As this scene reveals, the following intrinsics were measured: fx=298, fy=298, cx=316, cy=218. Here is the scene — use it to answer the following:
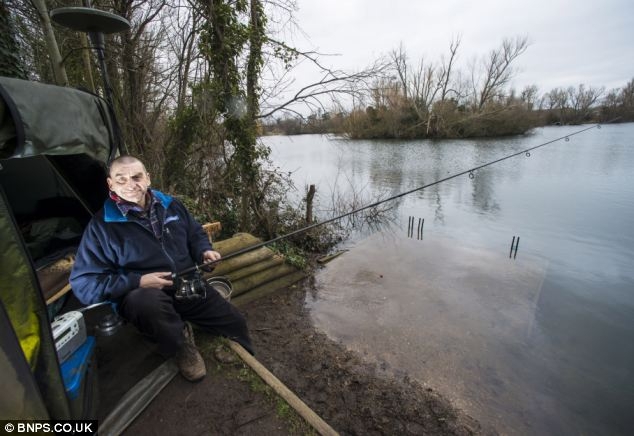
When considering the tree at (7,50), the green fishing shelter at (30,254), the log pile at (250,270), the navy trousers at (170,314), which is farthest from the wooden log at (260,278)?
the tree at (7,50)

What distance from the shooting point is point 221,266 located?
161 inches

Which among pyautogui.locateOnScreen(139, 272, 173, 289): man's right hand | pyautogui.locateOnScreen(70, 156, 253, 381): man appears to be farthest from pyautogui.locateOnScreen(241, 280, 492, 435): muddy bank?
pyautogui.locateOnScreen(139, 272, 173, 289): man's right hand

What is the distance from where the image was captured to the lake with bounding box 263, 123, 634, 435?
3.09 metres

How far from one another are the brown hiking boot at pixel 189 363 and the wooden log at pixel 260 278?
1.90 m

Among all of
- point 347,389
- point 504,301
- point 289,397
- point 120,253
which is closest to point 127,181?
point 120,253

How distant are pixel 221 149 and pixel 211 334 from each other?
4.44 m

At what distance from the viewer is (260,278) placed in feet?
15.1

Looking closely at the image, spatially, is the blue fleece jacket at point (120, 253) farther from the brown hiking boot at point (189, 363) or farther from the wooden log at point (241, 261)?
the wooden log at point (241, 261)

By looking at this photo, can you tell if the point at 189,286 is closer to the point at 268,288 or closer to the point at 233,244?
the point at 233,244

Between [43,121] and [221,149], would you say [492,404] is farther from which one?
[221,149]

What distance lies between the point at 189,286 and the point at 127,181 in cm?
85

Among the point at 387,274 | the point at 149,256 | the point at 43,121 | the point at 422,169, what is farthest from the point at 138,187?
the point at 422,169

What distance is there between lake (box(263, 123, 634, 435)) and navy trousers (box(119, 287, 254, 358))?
6.10ft

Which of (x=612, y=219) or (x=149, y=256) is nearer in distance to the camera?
(x=149, y=256)
